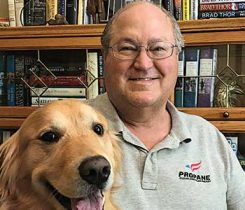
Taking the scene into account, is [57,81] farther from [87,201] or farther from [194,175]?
[87,201]

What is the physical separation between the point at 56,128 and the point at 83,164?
0.22 meters

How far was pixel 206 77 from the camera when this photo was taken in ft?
7.26

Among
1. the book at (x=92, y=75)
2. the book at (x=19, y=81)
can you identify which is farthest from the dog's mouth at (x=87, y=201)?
the book at (x=19, y=81)

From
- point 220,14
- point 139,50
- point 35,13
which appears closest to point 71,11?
point 35,13

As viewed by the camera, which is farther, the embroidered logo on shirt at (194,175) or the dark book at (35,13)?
the dark book at (35,13)

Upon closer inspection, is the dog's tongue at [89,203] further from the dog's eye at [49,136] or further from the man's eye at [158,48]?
the man's eye at [158,48]

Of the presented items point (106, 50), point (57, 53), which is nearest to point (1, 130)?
point (57, 53)

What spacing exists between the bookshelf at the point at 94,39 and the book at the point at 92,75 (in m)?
0.05

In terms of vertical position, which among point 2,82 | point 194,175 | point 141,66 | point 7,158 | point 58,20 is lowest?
point 194,175

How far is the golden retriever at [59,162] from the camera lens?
1169 mm

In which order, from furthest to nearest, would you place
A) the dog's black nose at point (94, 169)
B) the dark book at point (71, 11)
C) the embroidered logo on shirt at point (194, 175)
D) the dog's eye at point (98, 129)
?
the dark book at point (71, 11) → the embroidered logo on shirt at point (194, 175) → the dog's eye at point (98, 129) → the dog's black nose at point (94, 169)

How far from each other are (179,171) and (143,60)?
1.35 feet

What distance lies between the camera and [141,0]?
1.79 metres

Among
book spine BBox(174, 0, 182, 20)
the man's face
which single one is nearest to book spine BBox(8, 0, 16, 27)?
book spine BBox(174, 0, 182, 20)
